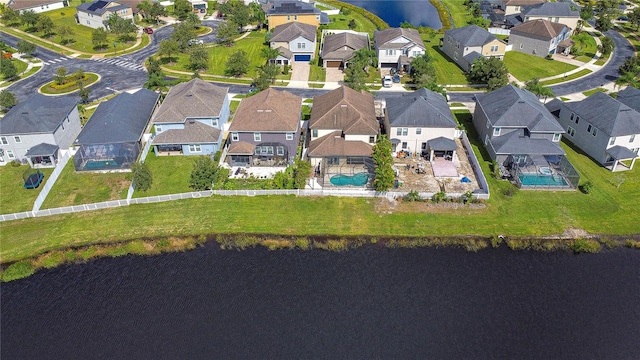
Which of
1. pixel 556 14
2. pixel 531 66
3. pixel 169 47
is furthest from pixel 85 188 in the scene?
pixel 556 14

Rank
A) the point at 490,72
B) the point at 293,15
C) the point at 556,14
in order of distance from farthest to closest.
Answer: the point at 293,15 → the point at 556,14 → the point at 490,72

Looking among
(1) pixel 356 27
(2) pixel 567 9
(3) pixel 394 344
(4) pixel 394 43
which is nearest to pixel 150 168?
(3) pixel 394 344

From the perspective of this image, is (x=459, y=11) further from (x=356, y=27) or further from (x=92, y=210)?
(x=92, y=210)

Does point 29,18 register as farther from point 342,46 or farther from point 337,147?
point 337,147

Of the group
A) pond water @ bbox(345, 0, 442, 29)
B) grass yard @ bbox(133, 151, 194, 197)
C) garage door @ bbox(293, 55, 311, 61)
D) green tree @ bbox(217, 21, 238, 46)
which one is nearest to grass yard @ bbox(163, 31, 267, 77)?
green tree @ bbox(217, 21, 238, 46)

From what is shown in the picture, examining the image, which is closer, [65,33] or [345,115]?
[345,115]

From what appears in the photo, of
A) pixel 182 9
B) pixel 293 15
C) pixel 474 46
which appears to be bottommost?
pixel 474 46
